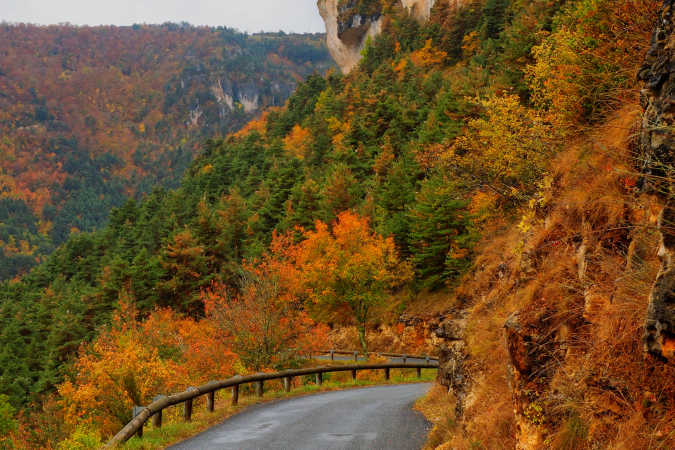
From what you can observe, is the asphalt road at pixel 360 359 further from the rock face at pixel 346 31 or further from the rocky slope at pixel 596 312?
the rock face at pixel 346 31

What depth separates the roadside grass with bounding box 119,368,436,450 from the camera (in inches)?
416

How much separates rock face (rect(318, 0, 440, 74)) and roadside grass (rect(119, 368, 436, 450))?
335ft

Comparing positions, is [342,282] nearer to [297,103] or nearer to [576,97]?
[576,97]

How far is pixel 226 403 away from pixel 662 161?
1424cm

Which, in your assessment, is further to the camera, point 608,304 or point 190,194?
point 190,194

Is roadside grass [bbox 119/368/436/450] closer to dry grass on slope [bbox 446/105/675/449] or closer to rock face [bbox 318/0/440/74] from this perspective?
dry grass on slope [bbox 446/105/675/449]

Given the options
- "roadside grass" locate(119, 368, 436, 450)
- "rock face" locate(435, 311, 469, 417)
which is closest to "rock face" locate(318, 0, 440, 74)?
"roadside grass" locate(119, 368, 436, 450)

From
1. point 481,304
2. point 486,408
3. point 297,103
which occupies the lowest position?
point 486,408

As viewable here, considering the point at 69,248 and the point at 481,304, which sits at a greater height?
the point at 481,304

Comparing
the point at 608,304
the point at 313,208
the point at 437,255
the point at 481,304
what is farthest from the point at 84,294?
the point at 608,304

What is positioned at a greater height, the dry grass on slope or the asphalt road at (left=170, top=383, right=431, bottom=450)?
the dry grass on slope

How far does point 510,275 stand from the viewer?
10.7 m

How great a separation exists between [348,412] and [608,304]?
9.90 metres

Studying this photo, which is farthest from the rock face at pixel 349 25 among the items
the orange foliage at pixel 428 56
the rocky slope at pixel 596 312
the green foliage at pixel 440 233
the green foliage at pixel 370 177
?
the rocky slope at pixel 596 312
